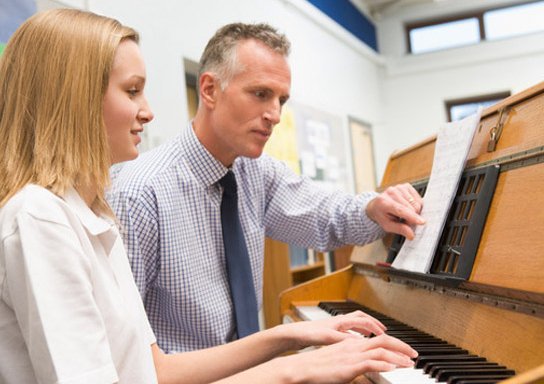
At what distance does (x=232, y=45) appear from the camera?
79.0 inches

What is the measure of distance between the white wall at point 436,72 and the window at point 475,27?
0.13 metres

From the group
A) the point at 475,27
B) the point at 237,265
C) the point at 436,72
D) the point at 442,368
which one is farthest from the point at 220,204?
the point at 475,27

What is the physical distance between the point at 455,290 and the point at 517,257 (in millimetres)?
246

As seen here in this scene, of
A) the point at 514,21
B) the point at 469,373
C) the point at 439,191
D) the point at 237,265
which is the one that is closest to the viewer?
the point at 469,373

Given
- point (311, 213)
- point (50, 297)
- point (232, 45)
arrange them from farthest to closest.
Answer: point (311, 213) → point (232, 45) → point (50, 297)

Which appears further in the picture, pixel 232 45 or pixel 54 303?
pixel 232 45

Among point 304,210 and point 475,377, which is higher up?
point 304,210

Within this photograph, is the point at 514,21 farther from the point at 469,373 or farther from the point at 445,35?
the point at 469,373

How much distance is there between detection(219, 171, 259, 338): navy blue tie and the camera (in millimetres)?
1861

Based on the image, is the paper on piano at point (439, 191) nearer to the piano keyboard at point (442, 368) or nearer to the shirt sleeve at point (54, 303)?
the piano keyboard at point (442, 368)

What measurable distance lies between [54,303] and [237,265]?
1.03 m

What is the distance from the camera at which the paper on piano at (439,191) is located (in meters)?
1.48

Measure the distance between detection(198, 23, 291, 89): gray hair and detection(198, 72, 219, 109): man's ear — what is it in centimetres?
2

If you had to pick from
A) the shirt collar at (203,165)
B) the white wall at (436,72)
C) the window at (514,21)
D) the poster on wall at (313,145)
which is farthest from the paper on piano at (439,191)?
the window at (514,21)
